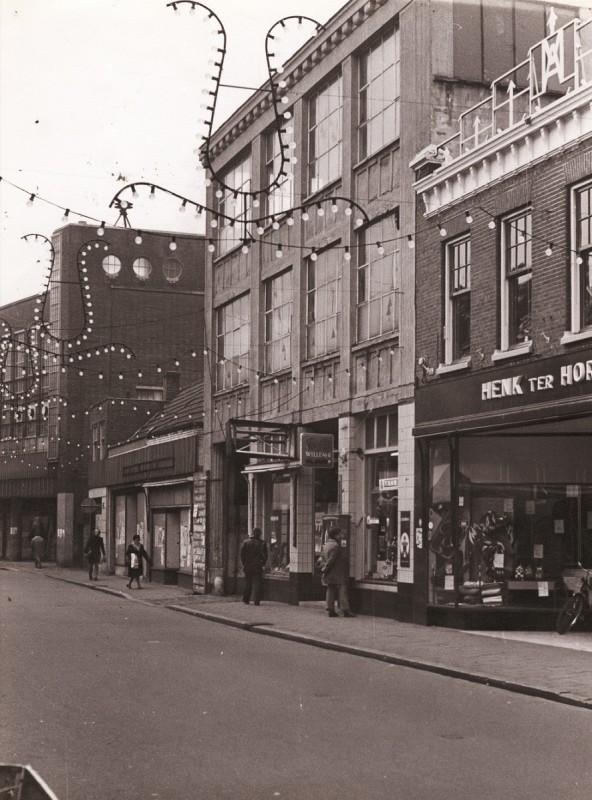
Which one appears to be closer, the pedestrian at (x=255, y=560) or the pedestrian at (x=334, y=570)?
the pedestrian at (x=334, y=570)

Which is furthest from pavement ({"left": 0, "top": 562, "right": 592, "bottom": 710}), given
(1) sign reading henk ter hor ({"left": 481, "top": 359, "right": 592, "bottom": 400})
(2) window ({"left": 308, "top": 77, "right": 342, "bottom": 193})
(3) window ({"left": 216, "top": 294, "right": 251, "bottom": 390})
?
(2) window ({"left": 308, "top": 77, "right": 342, "bottom": 193})

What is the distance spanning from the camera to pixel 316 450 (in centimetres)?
2430

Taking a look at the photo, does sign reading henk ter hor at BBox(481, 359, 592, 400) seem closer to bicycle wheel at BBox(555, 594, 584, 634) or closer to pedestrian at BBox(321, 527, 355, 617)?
bicycle wheel at BBox(555, 594, 584, 634)

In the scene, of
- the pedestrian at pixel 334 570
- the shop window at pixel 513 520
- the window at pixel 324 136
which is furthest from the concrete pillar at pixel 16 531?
the shop window at pixel 513 520

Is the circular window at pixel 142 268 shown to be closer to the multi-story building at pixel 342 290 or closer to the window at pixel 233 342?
the window at pixel 233 342

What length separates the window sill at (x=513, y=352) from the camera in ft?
58.1

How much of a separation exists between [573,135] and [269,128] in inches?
528

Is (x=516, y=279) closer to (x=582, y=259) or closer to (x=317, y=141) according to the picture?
(x=582, y=259)

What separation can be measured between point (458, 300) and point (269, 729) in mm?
11681

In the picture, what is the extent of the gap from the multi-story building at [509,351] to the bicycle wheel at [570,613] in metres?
0.94

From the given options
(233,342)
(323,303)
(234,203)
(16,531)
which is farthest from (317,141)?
(16,531)

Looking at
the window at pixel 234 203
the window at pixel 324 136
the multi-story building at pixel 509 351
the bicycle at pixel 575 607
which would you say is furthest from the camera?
the window at pixel 234 203

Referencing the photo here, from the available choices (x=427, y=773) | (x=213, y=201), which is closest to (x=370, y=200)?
(x=213, y=201)

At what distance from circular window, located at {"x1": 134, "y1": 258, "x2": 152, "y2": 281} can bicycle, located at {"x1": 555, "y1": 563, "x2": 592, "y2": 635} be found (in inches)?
1631
